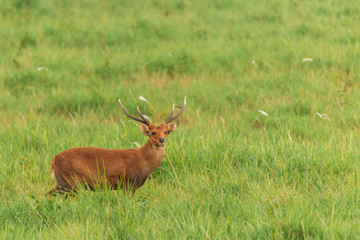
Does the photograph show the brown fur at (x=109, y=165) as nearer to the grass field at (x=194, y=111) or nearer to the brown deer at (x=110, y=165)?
the brown deer at (x=110, y=165)

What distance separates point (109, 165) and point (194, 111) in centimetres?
320

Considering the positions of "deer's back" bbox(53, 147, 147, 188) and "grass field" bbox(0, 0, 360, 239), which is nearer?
"grass field" bbox(0, 0, 360, 239)

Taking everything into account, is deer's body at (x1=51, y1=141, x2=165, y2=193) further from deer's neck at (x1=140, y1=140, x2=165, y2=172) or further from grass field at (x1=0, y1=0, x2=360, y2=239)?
grass field at (x1=0, y1=0, x2=360, y2=239)

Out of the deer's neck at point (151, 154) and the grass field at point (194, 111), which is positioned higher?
the deer's neck at point (151, 154)

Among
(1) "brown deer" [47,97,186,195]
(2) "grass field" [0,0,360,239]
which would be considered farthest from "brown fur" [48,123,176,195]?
(2) "grass field" [0,0,360,239]

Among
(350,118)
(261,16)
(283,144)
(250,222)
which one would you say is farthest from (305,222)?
(261,16)

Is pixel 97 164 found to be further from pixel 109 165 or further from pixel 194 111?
pixel 194 111

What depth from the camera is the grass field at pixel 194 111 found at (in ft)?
12.7

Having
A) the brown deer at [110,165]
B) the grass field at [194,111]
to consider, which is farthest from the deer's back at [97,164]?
the grass field at [194,111]

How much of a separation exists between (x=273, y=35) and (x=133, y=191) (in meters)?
6.93

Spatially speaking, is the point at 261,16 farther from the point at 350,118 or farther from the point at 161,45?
the point at 350,118

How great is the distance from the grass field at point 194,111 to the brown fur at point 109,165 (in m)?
0.14

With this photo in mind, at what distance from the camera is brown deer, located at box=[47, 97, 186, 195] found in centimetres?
426

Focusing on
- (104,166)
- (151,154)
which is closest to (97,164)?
(104,166)
